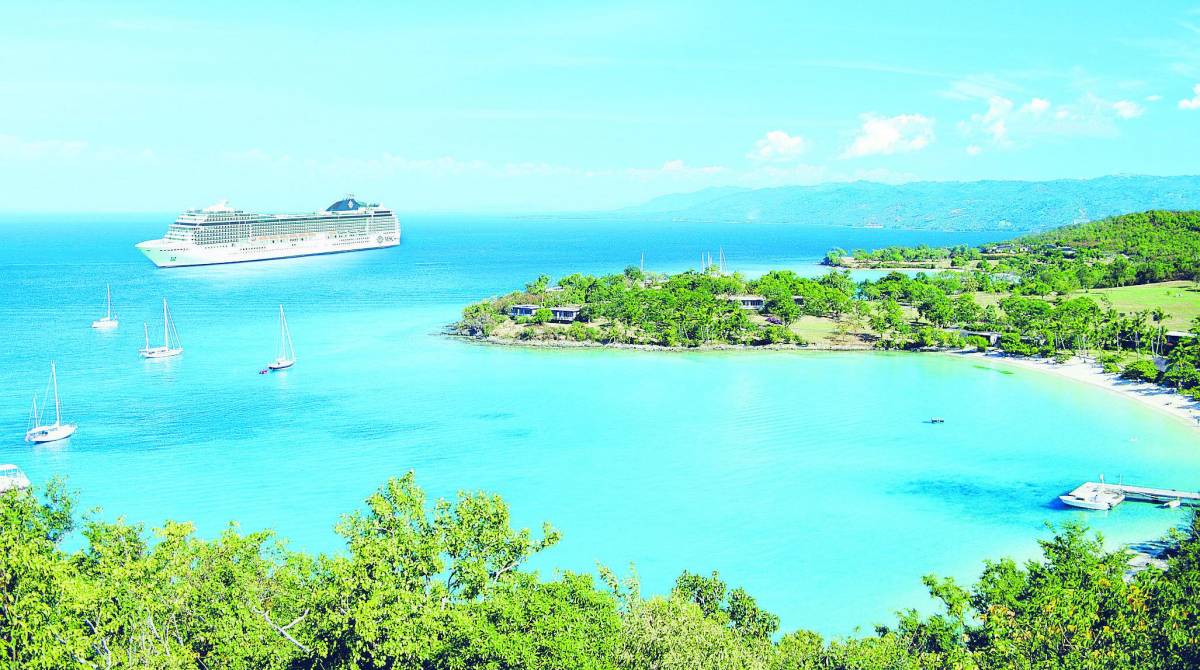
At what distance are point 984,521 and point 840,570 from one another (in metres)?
6.05

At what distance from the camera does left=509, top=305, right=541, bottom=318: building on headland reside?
60.4 m

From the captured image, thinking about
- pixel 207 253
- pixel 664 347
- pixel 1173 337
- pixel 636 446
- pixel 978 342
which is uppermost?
pixel 207 253

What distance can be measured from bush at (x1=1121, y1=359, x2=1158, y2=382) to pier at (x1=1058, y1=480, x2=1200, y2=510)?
16.7m

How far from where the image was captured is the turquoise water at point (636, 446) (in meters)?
23.7

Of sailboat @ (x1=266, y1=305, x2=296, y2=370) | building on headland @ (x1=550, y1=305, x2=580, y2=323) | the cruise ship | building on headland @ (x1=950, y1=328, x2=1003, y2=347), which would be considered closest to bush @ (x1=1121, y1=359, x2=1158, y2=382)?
building on headland @ (x1=950, y1=328, x2=1003, y2=347)

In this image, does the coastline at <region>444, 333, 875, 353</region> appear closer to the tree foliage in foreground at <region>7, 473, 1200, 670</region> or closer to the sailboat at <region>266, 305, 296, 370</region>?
the sailboat at <region>266, 305, 296, 370</region>

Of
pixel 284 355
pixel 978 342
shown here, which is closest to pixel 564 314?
pixel 284 355

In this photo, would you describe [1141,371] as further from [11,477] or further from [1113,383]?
[11,477]

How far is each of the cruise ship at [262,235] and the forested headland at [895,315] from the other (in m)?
→ 49.3

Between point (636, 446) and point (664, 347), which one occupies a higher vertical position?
point (664, 347)

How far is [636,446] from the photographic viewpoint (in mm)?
32656

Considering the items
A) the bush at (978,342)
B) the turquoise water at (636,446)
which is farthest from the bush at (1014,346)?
the turquoise water at (636,446)

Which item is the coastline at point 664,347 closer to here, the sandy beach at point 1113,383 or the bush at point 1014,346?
the sandy beach at point 1113,383

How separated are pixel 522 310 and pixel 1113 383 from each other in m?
37.3
